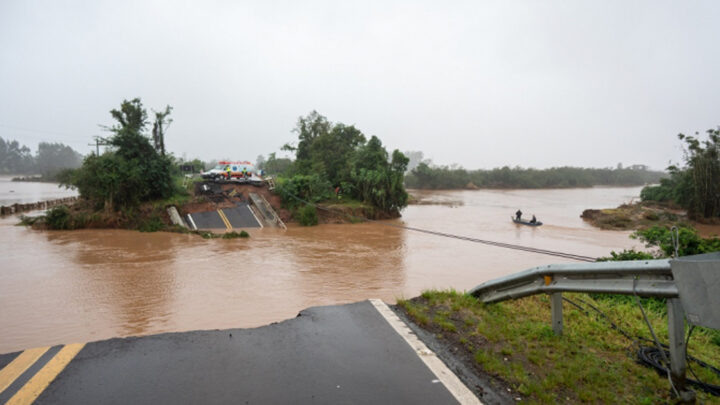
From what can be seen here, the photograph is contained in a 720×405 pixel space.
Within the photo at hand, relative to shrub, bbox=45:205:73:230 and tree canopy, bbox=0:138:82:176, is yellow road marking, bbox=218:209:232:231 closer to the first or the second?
shrub, bbox=45:205:73:230

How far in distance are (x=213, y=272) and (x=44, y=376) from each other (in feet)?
29.1

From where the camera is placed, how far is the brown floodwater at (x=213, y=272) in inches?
Result: 298

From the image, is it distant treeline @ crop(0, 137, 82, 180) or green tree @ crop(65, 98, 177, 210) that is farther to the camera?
distant treeline @ crop(0, 137, 82, 180)

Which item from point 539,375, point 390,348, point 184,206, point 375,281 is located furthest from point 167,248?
point 539,375

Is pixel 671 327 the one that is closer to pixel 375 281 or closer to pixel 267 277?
pixel 375 281

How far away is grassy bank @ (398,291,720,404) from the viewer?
3.10 m

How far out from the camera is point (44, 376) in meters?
3.24

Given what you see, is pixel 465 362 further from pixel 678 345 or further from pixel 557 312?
pixel 678 345

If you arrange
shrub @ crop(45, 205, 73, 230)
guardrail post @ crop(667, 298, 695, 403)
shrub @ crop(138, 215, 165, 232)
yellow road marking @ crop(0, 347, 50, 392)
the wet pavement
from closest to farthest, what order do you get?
guardrail post @ crop(667, 298, 695, 403), yellow road marking @ crop(0, 347, 50, 392), shrub @ crop(138, 215, 165, 232), shrub @ crop(45, 205, 73, 230), the wet pavement

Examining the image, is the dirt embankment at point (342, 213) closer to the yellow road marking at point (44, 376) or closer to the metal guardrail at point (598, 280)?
the metal guardrail at point (598, 280)

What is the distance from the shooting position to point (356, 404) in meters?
2.92

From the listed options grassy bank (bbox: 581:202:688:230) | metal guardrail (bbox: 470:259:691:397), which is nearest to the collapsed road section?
metal guardrail (bbox: 470:259:691:397)

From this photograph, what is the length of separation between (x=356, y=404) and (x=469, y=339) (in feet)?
5.91

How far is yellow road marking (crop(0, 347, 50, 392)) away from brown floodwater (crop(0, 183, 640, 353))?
10.6ft
